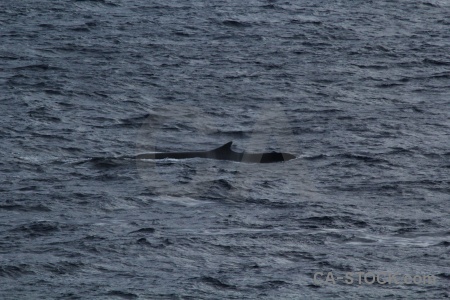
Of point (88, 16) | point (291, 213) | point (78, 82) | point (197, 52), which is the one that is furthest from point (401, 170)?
point (88, 16)

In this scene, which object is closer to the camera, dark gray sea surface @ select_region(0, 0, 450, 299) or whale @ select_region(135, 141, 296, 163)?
dark gray sea surface @ select_region(0, 0, 450, 299)

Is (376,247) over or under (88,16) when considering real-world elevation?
over

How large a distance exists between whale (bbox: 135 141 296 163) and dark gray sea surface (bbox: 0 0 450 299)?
1.18ft

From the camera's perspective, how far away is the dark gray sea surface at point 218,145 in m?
19.8

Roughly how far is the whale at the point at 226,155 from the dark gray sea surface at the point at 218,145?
0.36 metres

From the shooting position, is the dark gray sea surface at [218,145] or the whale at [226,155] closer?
the dark gray sea surface at [218,145]

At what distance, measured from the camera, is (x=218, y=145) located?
2989cm

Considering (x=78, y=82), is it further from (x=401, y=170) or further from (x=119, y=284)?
(x=119, y=284)

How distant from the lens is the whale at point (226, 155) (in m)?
27.8

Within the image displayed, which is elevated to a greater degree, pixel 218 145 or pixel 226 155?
pixel 226 155

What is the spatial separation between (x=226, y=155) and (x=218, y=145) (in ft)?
6.49

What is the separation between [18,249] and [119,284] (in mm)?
2602

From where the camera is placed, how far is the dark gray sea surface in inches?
778

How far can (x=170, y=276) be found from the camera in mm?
19328
